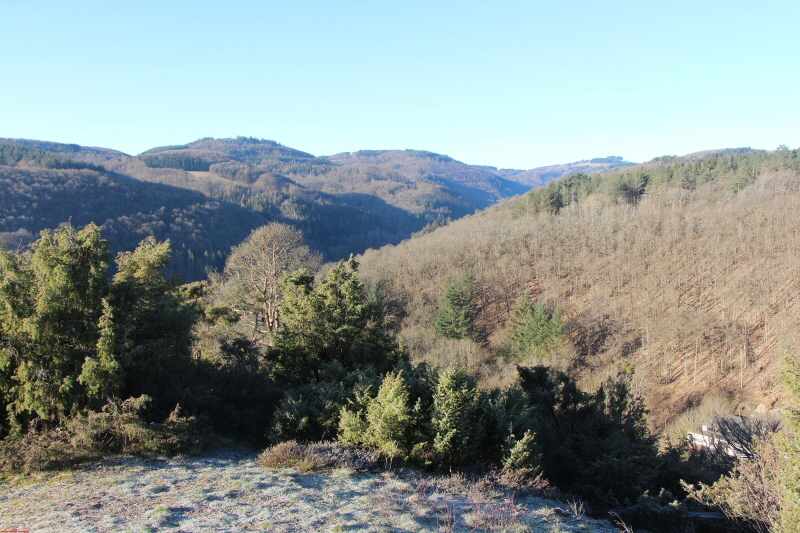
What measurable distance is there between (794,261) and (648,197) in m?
30.4

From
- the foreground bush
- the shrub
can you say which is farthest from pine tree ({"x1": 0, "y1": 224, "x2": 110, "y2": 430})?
the shrub

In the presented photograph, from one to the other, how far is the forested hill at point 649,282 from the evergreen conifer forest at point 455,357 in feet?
0.92

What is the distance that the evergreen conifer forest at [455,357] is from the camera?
9516mm

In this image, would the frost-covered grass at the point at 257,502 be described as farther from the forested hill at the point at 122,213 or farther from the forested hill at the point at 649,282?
the forested hill at the point at 122,213

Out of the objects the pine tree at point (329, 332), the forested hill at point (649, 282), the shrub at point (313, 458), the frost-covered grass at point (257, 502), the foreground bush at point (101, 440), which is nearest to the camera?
the frost-covered grass at point (257, 502)

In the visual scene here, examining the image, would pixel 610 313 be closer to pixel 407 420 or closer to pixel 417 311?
pixel 417 311

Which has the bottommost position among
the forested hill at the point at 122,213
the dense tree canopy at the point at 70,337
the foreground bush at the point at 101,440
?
the foreground bush at the point at 101,440

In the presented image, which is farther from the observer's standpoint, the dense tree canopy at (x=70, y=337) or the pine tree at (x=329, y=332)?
the pine tree at (x=329, y=332)

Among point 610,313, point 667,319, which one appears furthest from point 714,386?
point 610,313

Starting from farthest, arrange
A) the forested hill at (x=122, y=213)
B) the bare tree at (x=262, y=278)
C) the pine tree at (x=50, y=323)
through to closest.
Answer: the forested hill at (x=122, y=213)
the bare tree at (x=262, y=278)
the pine tree at (x=50, y=323)

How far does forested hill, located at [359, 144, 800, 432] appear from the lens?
121 ft

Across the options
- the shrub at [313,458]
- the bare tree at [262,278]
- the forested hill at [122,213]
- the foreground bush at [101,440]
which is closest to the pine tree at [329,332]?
the shrub at [313,458]

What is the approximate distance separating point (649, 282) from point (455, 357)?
29.6 m

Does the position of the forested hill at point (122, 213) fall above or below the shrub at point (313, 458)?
above
